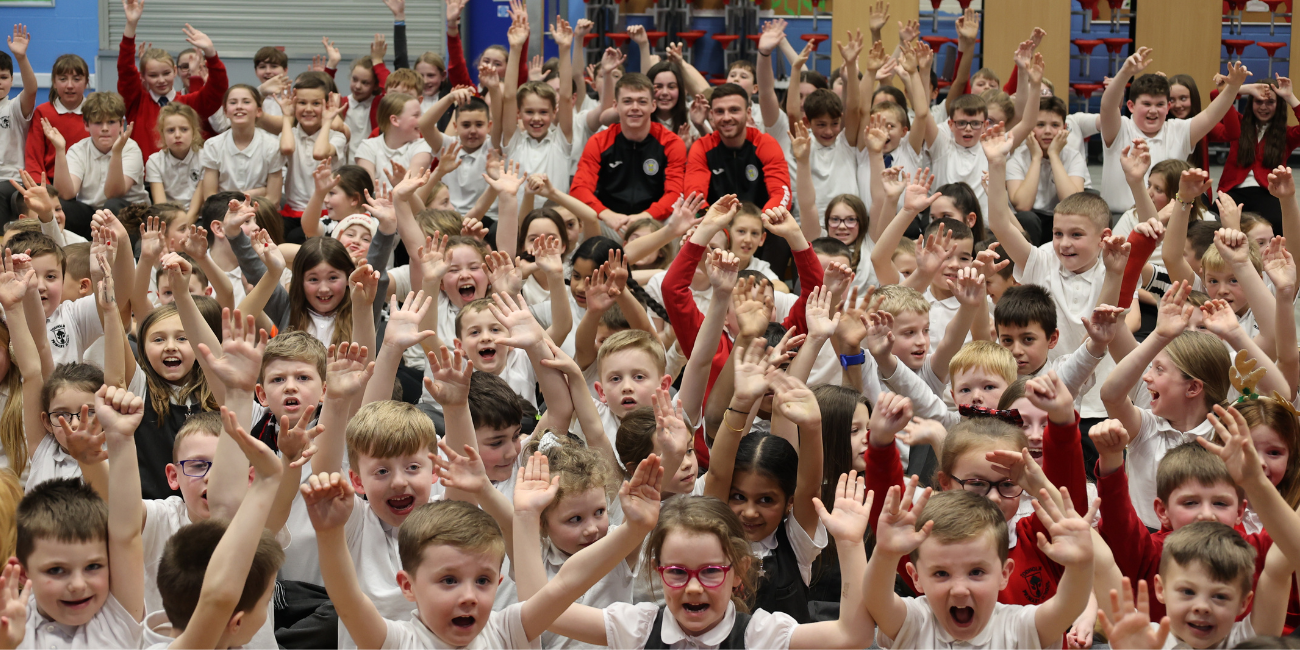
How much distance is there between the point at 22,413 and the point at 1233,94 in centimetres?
583

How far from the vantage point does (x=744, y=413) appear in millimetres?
2854

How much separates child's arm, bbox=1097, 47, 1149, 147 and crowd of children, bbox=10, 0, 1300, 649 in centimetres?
3

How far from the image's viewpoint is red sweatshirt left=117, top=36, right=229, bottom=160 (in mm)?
7527

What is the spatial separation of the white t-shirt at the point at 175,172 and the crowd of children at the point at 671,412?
1.20 ft

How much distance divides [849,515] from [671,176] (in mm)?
4103

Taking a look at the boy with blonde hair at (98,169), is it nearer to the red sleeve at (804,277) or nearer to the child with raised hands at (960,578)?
the red sleeve at (804,277)

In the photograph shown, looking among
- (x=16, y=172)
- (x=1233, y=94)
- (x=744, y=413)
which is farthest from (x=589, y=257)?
(x=16, y=172)

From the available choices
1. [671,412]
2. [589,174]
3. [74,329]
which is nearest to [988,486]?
[671,412]

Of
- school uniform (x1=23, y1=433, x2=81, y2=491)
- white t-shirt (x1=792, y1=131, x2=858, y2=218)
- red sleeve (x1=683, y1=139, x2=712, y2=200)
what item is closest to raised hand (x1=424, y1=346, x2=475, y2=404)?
school uniform (x1=23, y1=433, x2=81, y2=491)

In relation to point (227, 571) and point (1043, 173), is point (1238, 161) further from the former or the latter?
point (227, 571)

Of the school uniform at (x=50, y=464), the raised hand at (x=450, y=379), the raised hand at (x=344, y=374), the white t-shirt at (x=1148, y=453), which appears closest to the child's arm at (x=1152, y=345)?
the white t-shirt at (x=1148, y=453)

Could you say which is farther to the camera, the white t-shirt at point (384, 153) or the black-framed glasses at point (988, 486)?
the white t-shirt at point (384, 153)

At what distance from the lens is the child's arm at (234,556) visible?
2090 mm

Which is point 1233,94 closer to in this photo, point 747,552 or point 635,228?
point 635,228
